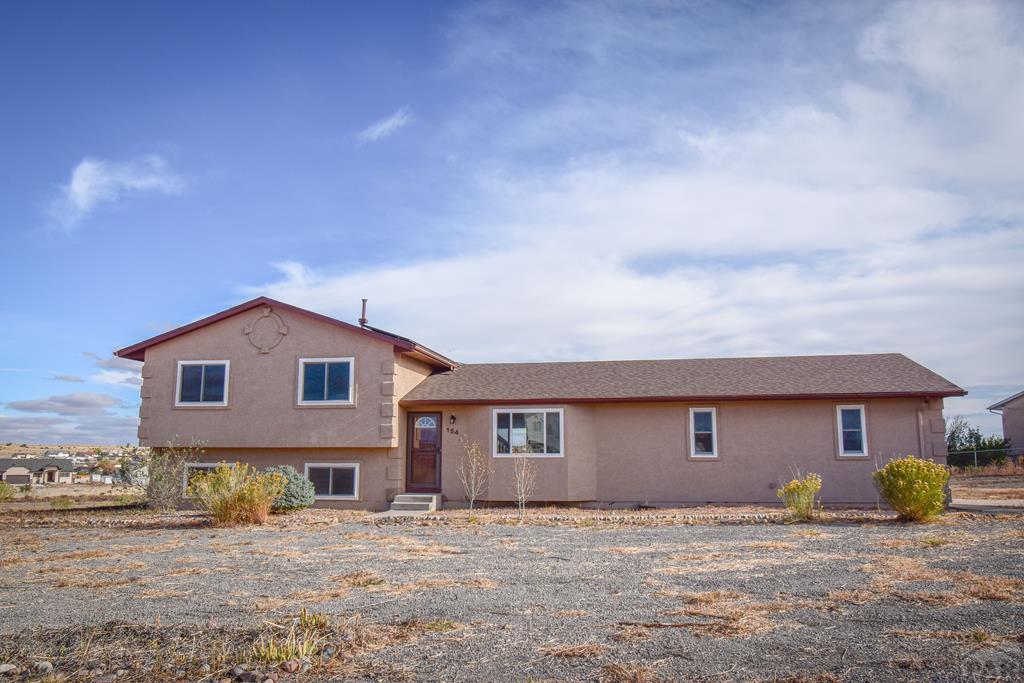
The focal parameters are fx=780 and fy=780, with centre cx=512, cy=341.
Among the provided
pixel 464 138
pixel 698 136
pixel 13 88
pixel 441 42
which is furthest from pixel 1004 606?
pixel 13 88

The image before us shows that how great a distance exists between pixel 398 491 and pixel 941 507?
11.9m

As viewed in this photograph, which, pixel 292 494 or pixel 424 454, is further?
pixel 424 454

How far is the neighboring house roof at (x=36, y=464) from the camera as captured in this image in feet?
136

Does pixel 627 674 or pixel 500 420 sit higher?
pixel 500 420

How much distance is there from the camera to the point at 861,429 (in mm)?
19016

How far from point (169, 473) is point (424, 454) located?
244 inches

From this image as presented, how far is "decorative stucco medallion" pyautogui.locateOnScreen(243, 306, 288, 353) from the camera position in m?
19.7

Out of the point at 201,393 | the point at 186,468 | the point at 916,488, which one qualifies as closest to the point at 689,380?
the point at 916,488

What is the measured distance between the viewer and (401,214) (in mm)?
18406

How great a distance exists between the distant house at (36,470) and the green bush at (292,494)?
28.6 meters

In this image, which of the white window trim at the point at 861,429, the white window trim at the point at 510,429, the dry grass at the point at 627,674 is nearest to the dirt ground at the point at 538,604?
the dry grass at the point at 627,674

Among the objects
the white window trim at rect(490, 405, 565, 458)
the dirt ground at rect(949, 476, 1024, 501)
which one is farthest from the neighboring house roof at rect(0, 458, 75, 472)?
the dirt ground at rect(949, 476, 1024, 501)

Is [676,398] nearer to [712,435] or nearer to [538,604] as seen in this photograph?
[712,435]

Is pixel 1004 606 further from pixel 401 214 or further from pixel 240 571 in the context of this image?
pixel 401 214
